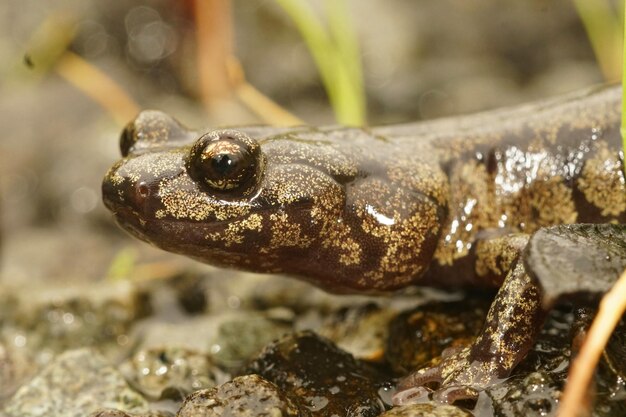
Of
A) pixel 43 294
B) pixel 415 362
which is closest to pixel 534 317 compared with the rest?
pixel 415 362

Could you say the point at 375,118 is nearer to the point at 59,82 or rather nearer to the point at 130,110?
the point at 130,110

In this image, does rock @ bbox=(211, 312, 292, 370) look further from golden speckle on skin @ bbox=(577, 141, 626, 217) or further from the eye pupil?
golden speckle on skin @ bbox=(577, 141, 626, 217)

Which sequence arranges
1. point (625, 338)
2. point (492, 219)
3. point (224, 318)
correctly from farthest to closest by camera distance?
point (224, 318), point (492, 219), point (625, 338)

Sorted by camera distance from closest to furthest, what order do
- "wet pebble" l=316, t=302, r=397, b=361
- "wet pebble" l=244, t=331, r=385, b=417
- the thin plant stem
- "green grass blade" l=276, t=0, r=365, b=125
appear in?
the thin plant stem
"wet pebble" l=244, t=331, r=385, b=417
"wet pebble" l=316, t=302, r=397, b=361
"green grass blade" l=276, t=0, r=365, b=125

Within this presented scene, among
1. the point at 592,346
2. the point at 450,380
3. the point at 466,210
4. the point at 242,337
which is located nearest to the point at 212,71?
the point at 242,337

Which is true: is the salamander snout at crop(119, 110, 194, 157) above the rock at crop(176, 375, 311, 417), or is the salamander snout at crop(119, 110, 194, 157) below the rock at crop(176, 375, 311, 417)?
above

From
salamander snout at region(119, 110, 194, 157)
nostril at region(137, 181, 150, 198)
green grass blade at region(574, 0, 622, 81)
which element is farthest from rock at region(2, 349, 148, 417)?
green grass blade at region(574, 0, 622, 81)

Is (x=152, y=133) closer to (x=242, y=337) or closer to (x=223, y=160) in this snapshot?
(x=223, y=160)

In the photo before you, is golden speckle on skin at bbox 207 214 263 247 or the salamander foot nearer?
the salamander foot
